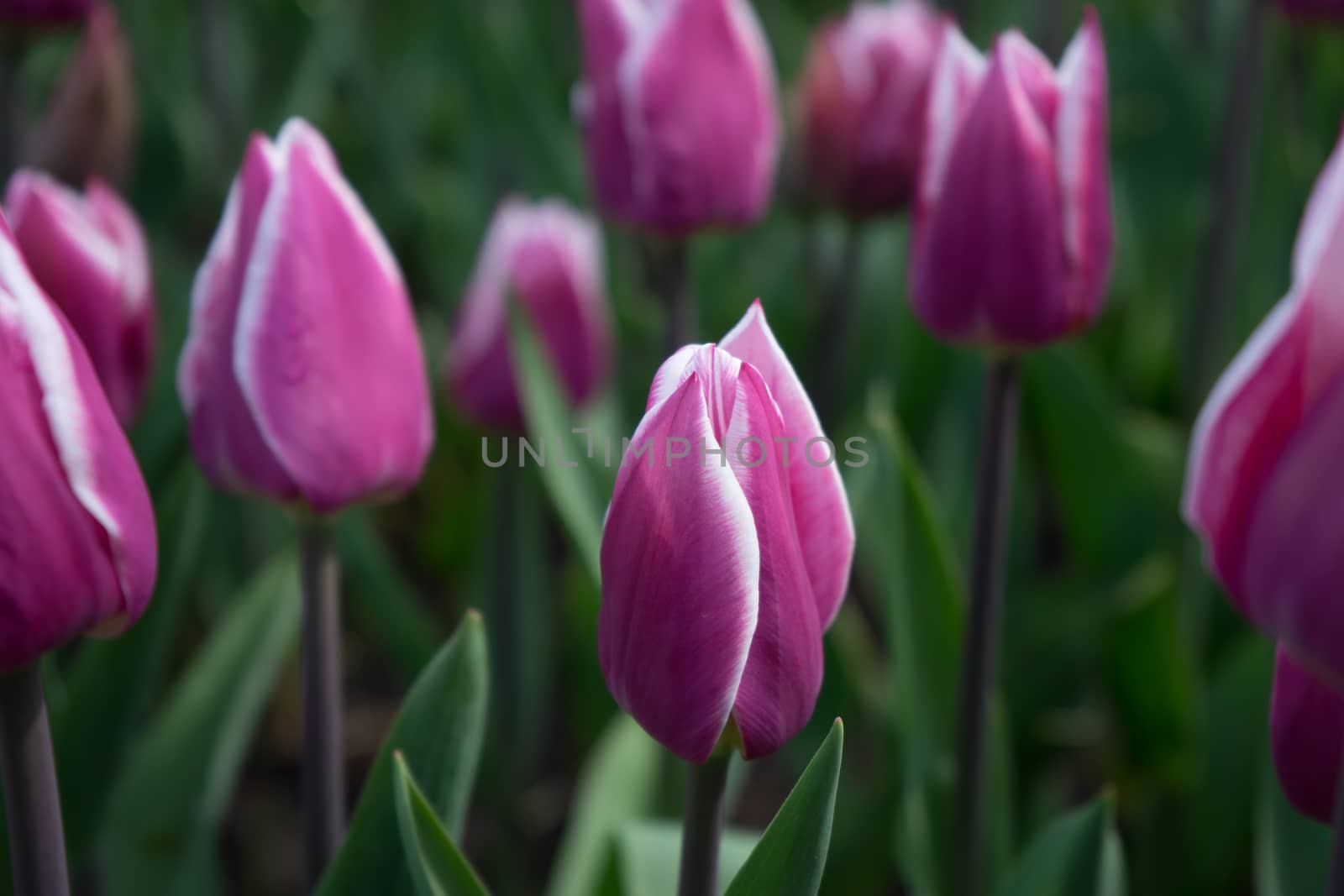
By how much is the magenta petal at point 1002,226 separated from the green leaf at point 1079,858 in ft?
0.82

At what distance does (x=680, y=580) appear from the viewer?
0.45 m

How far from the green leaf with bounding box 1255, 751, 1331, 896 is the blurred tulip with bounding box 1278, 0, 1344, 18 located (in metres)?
0.64

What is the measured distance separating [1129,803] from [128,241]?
0.94 m

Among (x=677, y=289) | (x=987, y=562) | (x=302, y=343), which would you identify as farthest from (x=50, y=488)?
(x=677, y=289)

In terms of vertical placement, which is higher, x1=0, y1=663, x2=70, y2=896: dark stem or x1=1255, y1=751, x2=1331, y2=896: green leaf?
x1=0, y1=663, x2=70, y2=896: dark stem

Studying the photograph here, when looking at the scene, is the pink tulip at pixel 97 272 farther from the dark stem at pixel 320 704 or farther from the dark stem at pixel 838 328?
the dark stem at pixel 838 328

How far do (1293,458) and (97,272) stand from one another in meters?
0.61

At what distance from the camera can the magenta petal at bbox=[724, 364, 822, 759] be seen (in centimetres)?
44

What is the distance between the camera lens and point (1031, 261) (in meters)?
0.72

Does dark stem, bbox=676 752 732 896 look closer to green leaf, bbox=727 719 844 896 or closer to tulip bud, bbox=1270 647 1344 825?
green leaf, bbox=727 719 844 896

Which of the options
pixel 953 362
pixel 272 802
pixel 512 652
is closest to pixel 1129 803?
pixel 953 362

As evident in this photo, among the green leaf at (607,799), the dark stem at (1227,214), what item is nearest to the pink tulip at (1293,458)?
the green leaf at (607,799)

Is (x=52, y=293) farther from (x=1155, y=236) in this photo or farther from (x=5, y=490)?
(x=1155, y=236)

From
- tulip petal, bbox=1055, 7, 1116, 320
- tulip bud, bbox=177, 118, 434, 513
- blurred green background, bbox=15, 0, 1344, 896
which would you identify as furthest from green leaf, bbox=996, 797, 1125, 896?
tulip bud, bbox=177, 118, 434, 513
